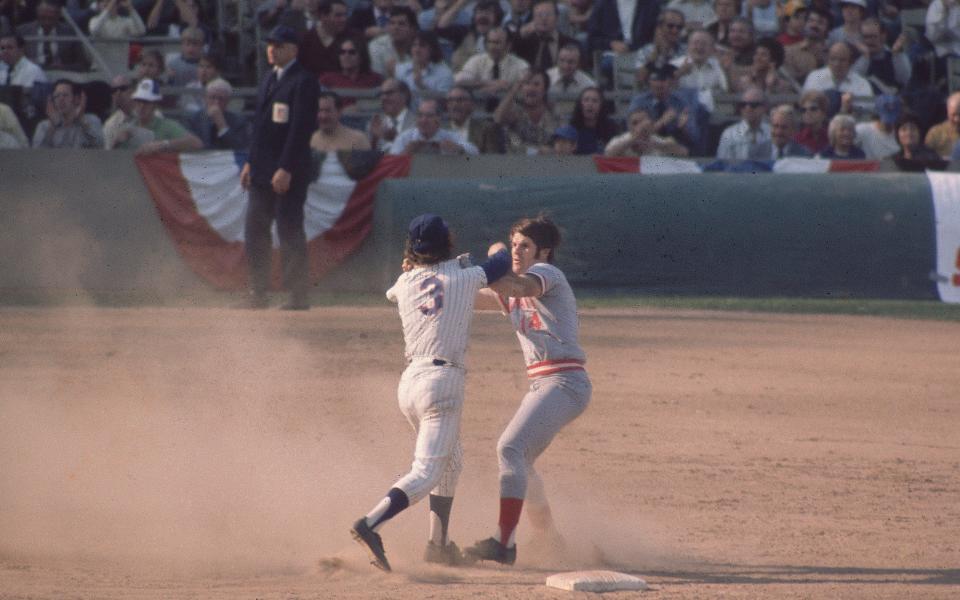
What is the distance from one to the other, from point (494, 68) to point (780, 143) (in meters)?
3.45

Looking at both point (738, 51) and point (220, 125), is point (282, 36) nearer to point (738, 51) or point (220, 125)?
point (220, 125)

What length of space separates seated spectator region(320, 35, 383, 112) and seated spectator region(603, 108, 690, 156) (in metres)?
3.06

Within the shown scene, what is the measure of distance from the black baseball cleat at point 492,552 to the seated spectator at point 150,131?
924 cm

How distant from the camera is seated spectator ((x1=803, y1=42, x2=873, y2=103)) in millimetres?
16453

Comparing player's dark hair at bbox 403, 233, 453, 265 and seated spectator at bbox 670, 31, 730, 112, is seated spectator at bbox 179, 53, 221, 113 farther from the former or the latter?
player's dark hair at bbox 403, 233, 453, 265

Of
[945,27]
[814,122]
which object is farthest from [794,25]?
[814,122]

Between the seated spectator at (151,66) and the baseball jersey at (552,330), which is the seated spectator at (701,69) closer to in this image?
the seated spectator at (151,66)

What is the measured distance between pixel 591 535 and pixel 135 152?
29.2 ft

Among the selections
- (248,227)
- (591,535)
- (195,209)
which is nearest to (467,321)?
(591,535)

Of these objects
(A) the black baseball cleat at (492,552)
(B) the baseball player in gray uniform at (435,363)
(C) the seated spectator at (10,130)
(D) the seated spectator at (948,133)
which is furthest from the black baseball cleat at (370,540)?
(D) the seated spectator at (948,133)

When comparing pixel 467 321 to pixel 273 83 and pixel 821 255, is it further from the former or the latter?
pixel 821 255

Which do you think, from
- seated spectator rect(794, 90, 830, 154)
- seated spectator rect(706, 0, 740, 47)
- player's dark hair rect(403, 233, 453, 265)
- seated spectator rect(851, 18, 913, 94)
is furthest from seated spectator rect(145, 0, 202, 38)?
player's dark hair rect(403, 233, 453, 265)

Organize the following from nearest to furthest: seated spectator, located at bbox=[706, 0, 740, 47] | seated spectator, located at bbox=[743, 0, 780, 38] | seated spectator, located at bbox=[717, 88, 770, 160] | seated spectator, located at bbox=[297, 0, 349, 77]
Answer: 1. seated spectator, located at bbox=[717, 88, 770, 160]
2. seated spectator, located at bbox=[297, 0, 349, 77]
3. seated spectator, located at bbox=[706, 0, 740, 47]
4. seated spectator, located at bbox=[743, 0, 780, 38]

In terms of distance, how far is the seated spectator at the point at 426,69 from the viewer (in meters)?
16.3
